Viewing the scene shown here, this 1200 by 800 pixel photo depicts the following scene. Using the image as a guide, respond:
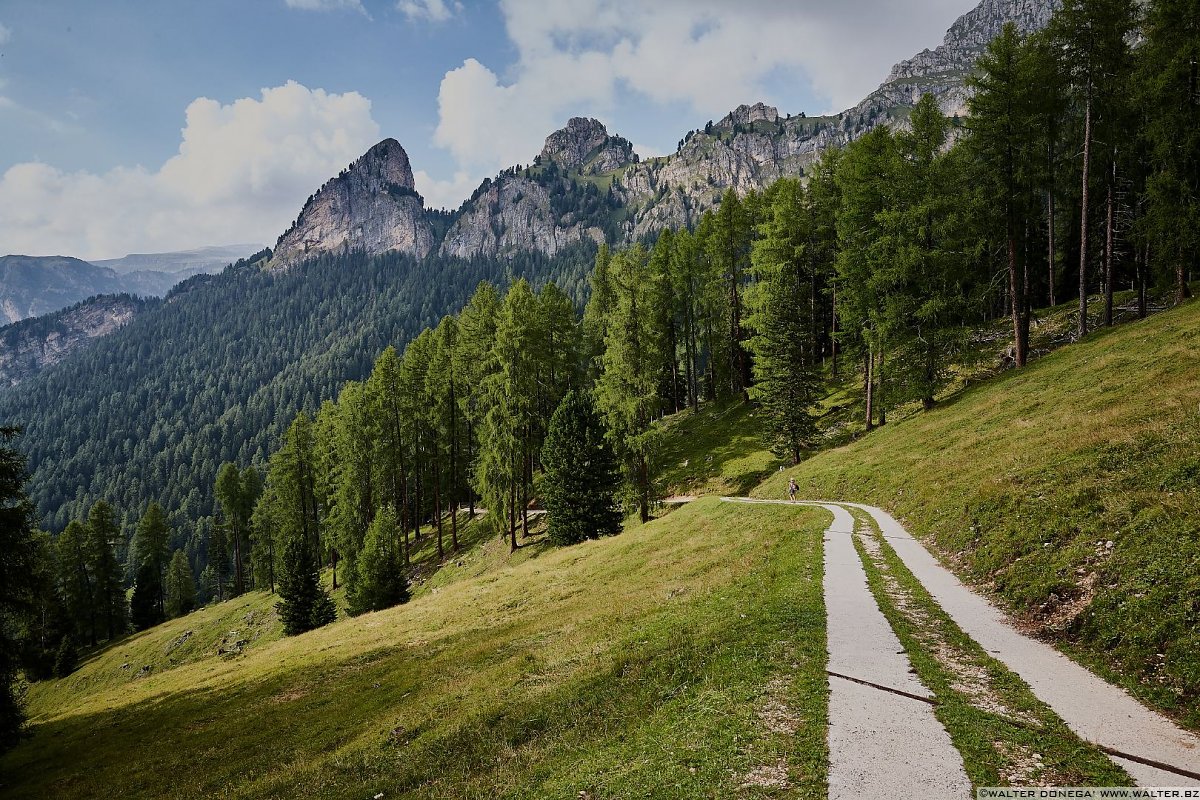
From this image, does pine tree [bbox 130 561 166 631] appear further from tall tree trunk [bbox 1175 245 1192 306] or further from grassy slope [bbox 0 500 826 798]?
tall tree trunk [bbox 1175 245 1192 306]

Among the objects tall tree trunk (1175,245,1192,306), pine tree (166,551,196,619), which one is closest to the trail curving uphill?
tall tree trunk (1175,245,1192,306)

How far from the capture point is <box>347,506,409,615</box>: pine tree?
1480 inches

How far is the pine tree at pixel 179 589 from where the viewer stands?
7962 centimetres

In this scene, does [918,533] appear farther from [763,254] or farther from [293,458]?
[293,458]

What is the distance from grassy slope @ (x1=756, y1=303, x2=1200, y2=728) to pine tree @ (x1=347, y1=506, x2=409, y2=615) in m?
29.7

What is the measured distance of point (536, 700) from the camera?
459 inches

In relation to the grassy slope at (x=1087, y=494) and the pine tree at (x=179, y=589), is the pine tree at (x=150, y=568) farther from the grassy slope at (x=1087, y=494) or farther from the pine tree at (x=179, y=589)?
the grassy slope at (x=1087, y=494)

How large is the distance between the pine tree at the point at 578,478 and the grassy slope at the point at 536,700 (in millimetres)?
7819

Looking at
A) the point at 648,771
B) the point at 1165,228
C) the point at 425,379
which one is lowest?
the point at 648,771

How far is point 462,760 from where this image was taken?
991cm

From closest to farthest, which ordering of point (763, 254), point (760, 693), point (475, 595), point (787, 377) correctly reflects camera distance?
point (760, 693) → point (475, 595) → point (787, 377) → point (763, 254)

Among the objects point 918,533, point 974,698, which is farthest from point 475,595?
point 974,698

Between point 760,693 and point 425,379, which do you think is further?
point 425,379

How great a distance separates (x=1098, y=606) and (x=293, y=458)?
64407mm
